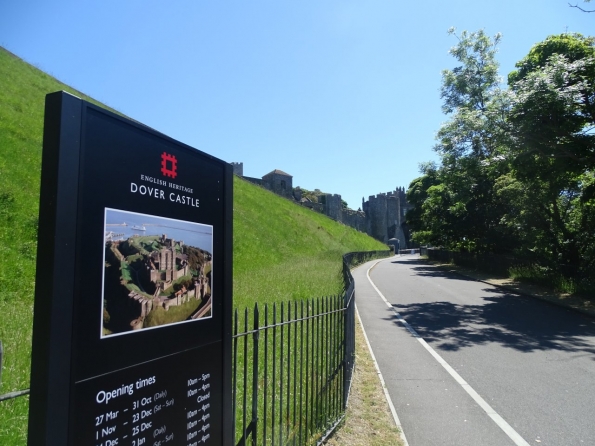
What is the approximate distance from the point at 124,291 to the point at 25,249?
376 inches

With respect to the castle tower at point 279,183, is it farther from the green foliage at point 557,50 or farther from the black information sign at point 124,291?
the black information sign at point 124,291

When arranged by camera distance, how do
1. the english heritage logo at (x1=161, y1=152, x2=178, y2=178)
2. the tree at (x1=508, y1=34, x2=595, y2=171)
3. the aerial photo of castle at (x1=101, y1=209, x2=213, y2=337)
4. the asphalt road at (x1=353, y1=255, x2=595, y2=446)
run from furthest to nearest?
the tree at (x1=508, y1=34, x2=595, y2=171) → the asphalt road at (x1=353, y1=255, x2=595, y2=446) → the english heritage logo at (x1=161, y1=152, x2=178, y2=178) → the aerial photo of castle at (x1=101, y1=209, x2=213, y2=337)

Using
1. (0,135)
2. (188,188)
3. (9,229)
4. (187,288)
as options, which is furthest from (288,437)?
(0,135)

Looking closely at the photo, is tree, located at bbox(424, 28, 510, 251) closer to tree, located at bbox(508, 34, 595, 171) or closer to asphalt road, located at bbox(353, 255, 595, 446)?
tree, located at bbox(508, 34, 595, 171)

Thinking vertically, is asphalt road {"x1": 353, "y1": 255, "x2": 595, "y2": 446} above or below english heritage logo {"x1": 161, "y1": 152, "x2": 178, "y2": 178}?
below

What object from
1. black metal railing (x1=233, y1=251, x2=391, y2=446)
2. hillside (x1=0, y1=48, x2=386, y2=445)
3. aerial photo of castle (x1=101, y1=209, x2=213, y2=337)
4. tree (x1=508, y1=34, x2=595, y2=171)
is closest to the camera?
aerial photo of castle (x1=101, y1=209, x2=213, y2=337)

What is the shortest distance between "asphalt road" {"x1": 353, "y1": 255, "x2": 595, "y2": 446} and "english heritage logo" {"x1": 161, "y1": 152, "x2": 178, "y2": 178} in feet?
14.1

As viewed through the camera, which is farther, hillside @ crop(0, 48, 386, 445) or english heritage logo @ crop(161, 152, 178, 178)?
hillside @ crop(0, 48, 386, 445)

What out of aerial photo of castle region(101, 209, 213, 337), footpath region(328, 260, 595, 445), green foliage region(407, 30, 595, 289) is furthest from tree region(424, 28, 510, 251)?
aerial photo of castle region(101, 209, 213, 337)

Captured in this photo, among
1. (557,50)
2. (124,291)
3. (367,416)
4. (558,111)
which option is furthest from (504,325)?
(124,291)

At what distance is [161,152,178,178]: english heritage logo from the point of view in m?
2.44

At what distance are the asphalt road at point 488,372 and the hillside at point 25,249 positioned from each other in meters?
2.97

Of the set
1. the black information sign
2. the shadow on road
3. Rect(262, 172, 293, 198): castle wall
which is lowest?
the shadow on road

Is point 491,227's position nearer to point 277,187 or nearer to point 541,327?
point 541,327
